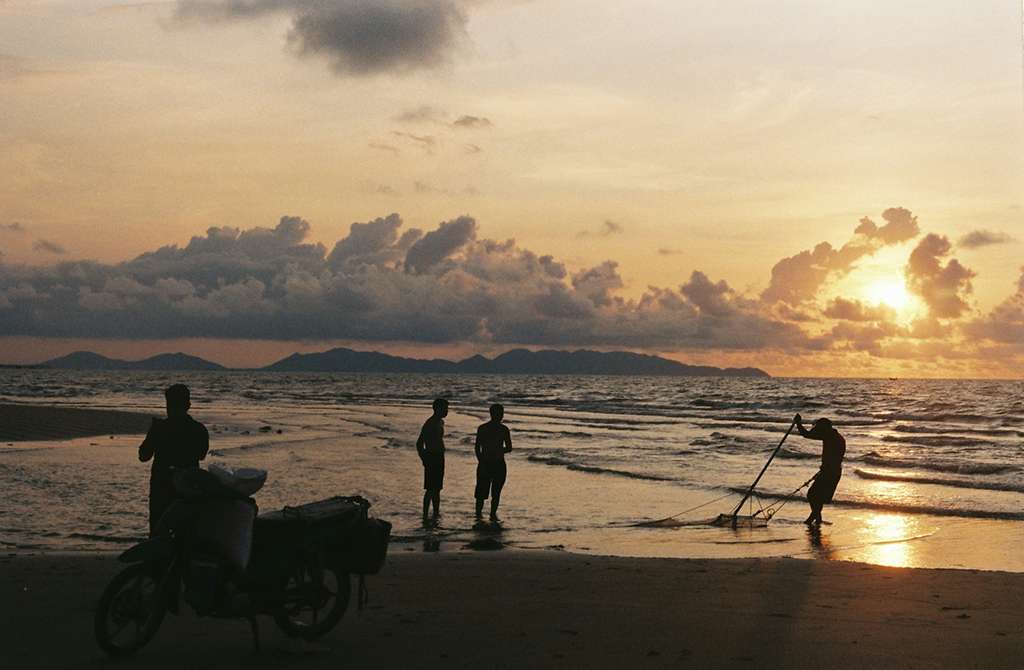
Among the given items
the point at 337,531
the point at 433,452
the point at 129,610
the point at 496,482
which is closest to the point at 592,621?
the point at 337,531

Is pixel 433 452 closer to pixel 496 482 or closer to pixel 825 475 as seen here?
pixel 496 482

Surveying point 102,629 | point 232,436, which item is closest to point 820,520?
point 102,629

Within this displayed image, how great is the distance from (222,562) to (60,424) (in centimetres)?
3250

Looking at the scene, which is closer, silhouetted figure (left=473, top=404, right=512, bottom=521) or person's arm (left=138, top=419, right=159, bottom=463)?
person's arm (left=138, top=419, right=159, bottom=463)

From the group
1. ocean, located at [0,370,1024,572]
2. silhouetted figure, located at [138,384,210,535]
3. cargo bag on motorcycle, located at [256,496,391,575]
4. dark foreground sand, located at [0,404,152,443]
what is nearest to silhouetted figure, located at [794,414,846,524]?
ocean, located at [0,370,1024,572]

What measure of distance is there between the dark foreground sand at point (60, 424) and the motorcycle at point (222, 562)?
25640mm

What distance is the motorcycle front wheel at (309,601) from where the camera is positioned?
261 inches

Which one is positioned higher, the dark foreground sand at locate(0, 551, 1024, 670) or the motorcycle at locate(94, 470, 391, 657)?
the motorcycle at locate(94, 470, 391, 657)

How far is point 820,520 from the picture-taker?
15.5 m

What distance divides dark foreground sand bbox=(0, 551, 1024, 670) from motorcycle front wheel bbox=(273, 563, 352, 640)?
0.14 meters

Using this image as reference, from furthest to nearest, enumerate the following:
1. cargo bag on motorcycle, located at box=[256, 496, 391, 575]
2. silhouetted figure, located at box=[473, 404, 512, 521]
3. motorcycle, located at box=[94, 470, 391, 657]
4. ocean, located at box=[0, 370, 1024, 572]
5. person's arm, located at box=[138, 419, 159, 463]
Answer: silhouetted figure, located at box=[473, 404, 512, 521] < ocean, located at box=[0, 370, 1024, 572] < person's arm, located at box=[138, 419, 159, 463] < cargo bag on motorcycle, located at box=[256, 496, 391, 575] < motorcycle, located at box=[94, 470, 391, 657]

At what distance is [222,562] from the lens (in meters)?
6.19

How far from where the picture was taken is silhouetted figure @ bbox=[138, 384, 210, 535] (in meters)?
8.47

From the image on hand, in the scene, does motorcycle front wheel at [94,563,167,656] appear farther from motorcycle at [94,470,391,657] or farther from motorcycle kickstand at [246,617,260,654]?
motorcycle kickstand at [246,617,260,654]
